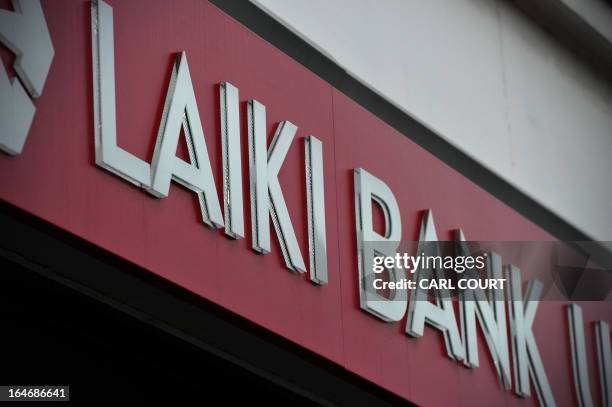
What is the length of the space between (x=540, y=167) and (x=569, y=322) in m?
1.52

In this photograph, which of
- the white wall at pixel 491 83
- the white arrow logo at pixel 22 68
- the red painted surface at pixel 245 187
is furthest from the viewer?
the white wall at pixel 491 83

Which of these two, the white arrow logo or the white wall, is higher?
the white wall

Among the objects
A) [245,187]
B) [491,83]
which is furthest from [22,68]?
[491,83]

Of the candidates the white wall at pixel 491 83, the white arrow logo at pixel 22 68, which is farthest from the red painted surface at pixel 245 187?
the white wall at pixel 491 83

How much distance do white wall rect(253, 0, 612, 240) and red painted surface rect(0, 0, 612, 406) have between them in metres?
0.59

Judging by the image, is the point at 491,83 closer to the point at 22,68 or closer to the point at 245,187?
the point at 245,187

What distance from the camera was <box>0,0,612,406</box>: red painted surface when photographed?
5758 mm

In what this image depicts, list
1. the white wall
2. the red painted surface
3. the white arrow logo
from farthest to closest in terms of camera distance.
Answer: the white wall < the red painted surface < the white arrow logo

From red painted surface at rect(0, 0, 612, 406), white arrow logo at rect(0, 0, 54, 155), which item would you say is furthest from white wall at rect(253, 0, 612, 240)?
white arrow logo at rect(0, 0, 54, 155)

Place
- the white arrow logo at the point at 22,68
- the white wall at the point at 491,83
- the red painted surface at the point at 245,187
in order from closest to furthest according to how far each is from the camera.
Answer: the white arrow logo at the point at 22,68
the red painted surface at the point at 245,187
the white wall at the point at 491,83

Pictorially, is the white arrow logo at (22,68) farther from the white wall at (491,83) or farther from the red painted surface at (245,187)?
the white wall at (491,83)

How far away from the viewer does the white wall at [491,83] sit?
28.2 ft

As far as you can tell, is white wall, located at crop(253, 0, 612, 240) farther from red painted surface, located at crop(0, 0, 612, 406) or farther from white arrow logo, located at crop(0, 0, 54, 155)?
white arrow logo, located at crop(0, 0, 54, 155)

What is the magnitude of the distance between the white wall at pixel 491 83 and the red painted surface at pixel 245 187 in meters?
0.59
